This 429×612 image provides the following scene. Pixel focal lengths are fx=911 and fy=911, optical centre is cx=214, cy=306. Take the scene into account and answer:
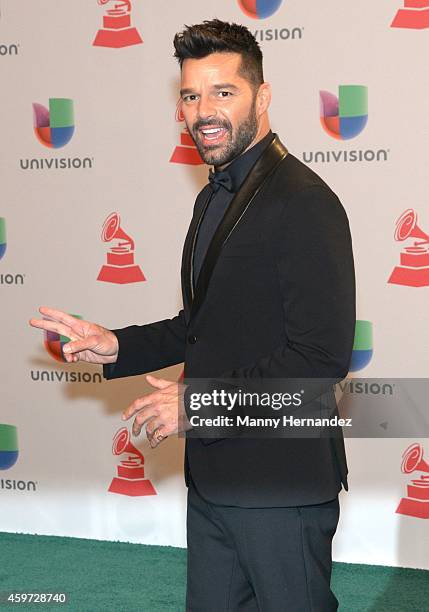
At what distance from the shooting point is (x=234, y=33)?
1.90 meters

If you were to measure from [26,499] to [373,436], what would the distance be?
5.26 ft

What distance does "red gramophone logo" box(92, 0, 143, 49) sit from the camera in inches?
145

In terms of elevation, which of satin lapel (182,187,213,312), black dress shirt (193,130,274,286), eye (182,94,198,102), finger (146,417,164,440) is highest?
eye (182,94,198,102)

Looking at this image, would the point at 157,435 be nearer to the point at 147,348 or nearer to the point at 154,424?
the point at 154,424

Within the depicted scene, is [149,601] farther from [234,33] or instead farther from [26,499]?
[234,33]

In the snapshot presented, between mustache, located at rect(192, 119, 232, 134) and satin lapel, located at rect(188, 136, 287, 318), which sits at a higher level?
mustache, located at rect(192, 119, 232, 134)

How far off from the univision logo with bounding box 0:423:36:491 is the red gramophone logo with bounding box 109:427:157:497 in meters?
0.44

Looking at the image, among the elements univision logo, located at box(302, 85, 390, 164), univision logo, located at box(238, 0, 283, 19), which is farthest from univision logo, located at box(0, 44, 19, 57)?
univision logo, located at box(302, 85, 390, 164)

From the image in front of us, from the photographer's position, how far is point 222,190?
197 centimetres

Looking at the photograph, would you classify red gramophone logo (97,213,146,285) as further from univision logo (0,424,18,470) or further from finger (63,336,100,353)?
finger (63,336,100,353)

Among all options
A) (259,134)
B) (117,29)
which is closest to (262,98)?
(259,134)

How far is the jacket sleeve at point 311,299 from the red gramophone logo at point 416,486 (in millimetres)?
1840

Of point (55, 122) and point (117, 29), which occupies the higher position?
point (117, 29)

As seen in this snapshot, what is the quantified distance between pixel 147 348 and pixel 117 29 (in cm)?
204
